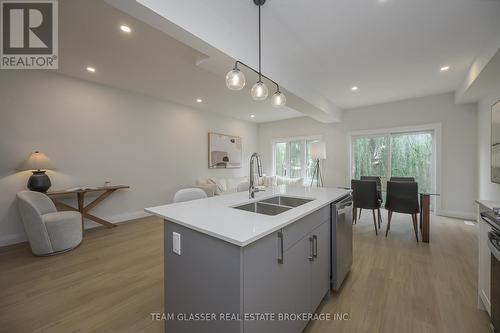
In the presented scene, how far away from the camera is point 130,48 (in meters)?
2.45

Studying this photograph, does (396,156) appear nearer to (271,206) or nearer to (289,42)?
(289,42)

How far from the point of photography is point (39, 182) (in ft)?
9.40

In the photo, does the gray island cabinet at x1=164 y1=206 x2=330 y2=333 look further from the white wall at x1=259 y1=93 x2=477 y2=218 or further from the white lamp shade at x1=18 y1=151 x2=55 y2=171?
the white wall at x1=259 y1=93 x2=477 y2=218

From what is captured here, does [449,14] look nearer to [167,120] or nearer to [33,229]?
[167,120]

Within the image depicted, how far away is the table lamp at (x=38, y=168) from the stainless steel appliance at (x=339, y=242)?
4.03m

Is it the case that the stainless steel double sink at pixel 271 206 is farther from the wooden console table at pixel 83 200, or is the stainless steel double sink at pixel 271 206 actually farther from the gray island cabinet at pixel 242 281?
the wooden console table at pixel 83 200

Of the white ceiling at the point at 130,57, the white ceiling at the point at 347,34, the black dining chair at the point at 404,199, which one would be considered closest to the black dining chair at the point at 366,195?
the black dining chair at the point at 404,199

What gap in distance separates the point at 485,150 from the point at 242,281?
496cm

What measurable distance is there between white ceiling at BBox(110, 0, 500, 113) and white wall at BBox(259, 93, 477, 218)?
107 cm

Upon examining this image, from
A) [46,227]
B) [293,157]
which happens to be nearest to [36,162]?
[46,227]

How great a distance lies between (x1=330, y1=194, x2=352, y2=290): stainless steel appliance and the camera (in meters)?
1.81

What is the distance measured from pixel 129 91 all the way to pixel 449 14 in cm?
497

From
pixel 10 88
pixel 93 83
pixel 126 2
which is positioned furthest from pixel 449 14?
pixel 10 88

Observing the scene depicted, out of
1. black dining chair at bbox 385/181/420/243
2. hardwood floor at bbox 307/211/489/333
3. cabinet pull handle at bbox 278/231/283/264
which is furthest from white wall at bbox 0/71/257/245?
black dining chair at bbox 385/181/420/243
